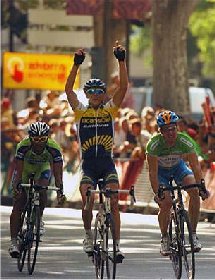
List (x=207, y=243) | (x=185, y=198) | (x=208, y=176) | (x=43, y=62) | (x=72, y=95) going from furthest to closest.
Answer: (x=43, y=62)
(x=208, y=176)
(x=185, y=198)
(x=207, y=243)
(x=72, y=95)

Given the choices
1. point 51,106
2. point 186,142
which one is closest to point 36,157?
point 186,142

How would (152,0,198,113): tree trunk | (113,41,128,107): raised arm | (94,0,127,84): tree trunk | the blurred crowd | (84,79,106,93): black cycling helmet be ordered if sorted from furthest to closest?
(94,0,127,84): tree trunk
(152,0,198,113): tree trunk
the blurred crowd
(113,41,128,107): raised arm
(84,79,106,93): black cycling helmet

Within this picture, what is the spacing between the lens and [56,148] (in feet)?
57.4

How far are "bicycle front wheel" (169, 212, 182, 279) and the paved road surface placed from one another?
0.17 meters

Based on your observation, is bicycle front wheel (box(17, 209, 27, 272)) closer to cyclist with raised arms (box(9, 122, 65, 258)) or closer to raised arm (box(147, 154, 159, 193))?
cyclist with raised arms (box(9, 122, 65, 258))

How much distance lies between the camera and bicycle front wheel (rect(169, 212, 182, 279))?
634 inches

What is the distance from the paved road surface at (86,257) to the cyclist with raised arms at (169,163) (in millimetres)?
611

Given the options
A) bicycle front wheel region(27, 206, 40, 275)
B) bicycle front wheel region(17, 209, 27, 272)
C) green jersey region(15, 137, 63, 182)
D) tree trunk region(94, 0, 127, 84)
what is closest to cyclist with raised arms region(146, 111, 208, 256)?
green jersey region(15, 137, 63, 182)

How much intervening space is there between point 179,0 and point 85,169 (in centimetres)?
1850

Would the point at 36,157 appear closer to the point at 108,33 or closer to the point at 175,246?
the point at 175,246

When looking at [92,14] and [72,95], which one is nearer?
[72,95]

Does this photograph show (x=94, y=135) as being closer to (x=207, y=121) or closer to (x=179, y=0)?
(x=207, y=121)

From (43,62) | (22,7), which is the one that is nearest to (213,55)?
(22,7)

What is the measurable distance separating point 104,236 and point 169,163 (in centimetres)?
119
